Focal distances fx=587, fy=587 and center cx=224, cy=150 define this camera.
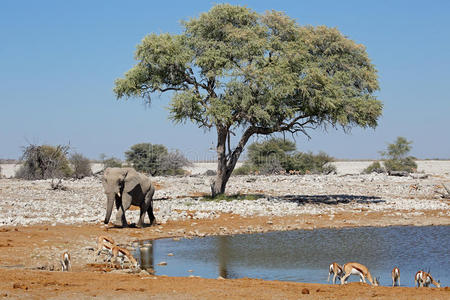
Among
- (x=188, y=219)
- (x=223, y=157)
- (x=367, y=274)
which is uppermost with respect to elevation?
(x=223, y=157)

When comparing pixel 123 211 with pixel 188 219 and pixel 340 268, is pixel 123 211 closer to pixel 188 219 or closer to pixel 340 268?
pixel 188 219

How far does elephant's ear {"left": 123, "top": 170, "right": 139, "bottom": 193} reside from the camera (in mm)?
19688

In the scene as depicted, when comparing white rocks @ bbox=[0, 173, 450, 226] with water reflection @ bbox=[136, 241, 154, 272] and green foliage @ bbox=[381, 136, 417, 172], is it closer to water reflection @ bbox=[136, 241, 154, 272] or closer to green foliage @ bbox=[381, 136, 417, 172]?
water reflection @ bbox=[136, 241, 154, 272]

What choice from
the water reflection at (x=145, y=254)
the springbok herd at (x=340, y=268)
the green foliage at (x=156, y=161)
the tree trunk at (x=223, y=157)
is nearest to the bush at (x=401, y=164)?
the green foliage at (x=156, y=161)

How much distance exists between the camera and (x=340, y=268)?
37.9 feet

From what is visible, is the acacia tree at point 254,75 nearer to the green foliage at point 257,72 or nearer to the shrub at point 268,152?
the green foliage at point 257,72

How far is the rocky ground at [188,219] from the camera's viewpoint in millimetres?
10258

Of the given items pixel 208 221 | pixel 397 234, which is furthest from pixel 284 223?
pixel 397 234

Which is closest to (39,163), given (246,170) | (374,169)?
(246,170)

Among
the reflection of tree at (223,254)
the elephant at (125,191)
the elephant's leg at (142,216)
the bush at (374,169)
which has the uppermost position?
the bush at (374,169)

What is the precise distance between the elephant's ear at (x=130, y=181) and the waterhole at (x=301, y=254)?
8.17 ft

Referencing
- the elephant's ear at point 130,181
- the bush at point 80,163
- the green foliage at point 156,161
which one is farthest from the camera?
the green foliage at point 156,161

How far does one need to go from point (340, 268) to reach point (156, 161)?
40.1 metres

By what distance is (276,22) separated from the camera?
27.6 metres
